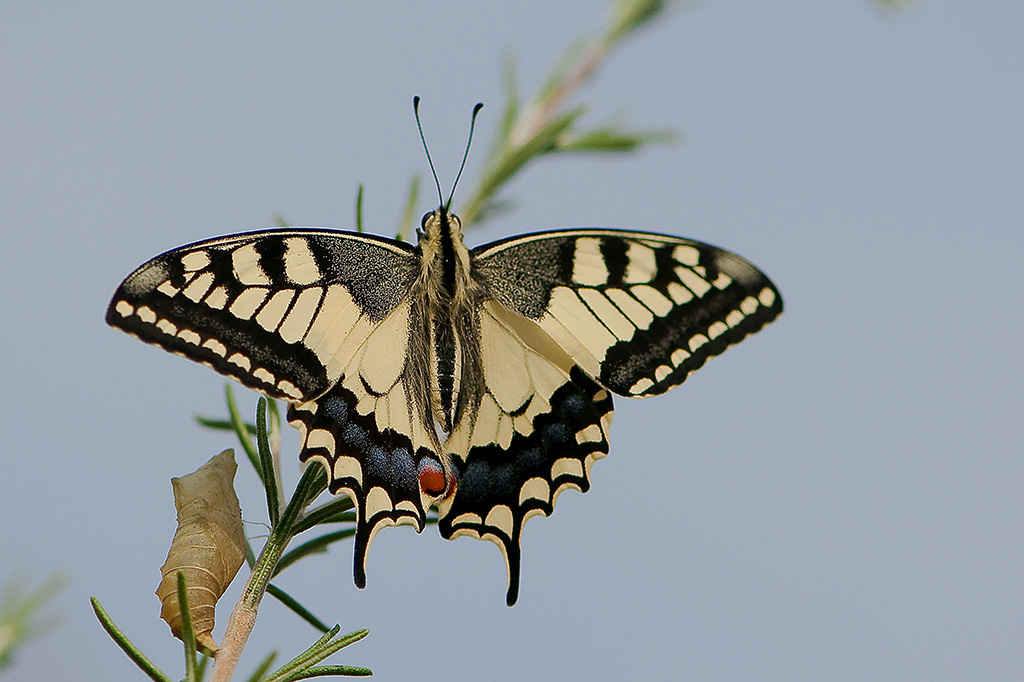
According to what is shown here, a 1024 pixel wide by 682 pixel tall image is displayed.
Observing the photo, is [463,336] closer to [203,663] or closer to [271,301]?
[271,301]

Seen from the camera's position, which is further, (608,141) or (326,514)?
(608,141)

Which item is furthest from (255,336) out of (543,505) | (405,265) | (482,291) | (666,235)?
(666,235)

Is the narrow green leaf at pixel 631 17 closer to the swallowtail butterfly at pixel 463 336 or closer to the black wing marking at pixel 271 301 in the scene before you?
the swallowtail butterfly at pixel 463 336

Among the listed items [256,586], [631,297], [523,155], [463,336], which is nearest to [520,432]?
[463,336]

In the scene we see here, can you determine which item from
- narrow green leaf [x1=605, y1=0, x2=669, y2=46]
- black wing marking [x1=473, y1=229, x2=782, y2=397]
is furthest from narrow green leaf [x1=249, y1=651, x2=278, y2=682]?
narrow green leaf [x1=605, y1=0, x2=669, y2=46]

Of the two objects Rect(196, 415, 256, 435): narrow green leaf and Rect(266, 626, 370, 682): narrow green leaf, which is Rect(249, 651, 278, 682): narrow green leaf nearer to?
Rect(266, 626, 370, 682): narrow green leaf
